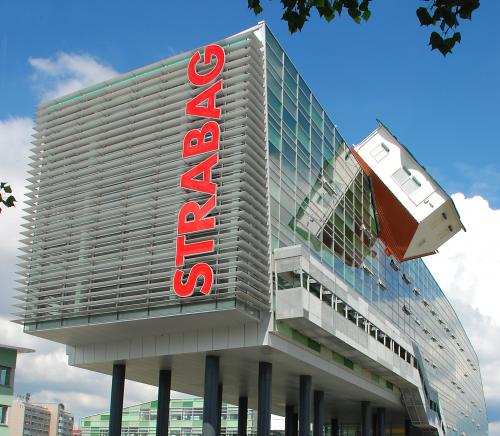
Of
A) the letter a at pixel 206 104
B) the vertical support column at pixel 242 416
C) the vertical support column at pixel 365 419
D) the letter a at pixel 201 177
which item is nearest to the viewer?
the letter a at pixel 201 177

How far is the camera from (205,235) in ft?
129

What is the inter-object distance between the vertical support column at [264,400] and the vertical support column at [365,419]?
1941 cm

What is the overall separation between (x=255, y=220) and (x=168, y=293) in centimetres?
607

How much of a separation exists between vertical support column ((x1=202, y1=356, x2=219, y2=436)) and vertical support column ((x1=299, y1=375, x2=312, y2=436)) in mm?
6495

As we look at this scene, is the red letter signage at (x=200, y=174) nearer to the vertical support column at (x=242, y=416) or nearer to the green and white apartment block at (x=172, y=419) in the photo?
the vertical support column at (x=242, y=416)

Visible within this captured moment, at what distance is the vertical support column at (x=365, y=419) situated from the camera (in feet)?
198

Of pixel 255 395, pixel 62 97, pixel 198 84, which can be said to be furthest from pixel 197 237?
pixel 255 395

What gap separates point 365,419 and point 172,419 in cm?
4577

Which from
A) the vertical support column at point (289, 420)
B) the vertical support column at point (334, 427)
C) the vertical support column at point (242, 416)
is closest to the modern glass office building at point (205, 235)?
the vertical support column at point (242, 416)

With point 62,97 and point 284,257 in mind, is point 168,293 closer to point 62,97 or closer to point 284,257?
point 284,257

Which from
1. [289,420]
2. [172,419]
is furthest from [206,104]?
[172,419]

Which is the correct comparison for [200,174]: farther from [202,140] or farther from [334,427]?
[334,427]

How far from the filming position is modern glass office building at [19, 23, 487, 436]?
3953cm

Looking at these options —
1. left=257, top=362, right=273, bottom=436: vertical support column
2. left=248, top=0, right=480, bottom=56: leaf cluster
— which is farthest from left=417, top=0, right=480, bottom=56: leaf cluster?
left=257, top=362, right=273, bottom=436: vertical support column
